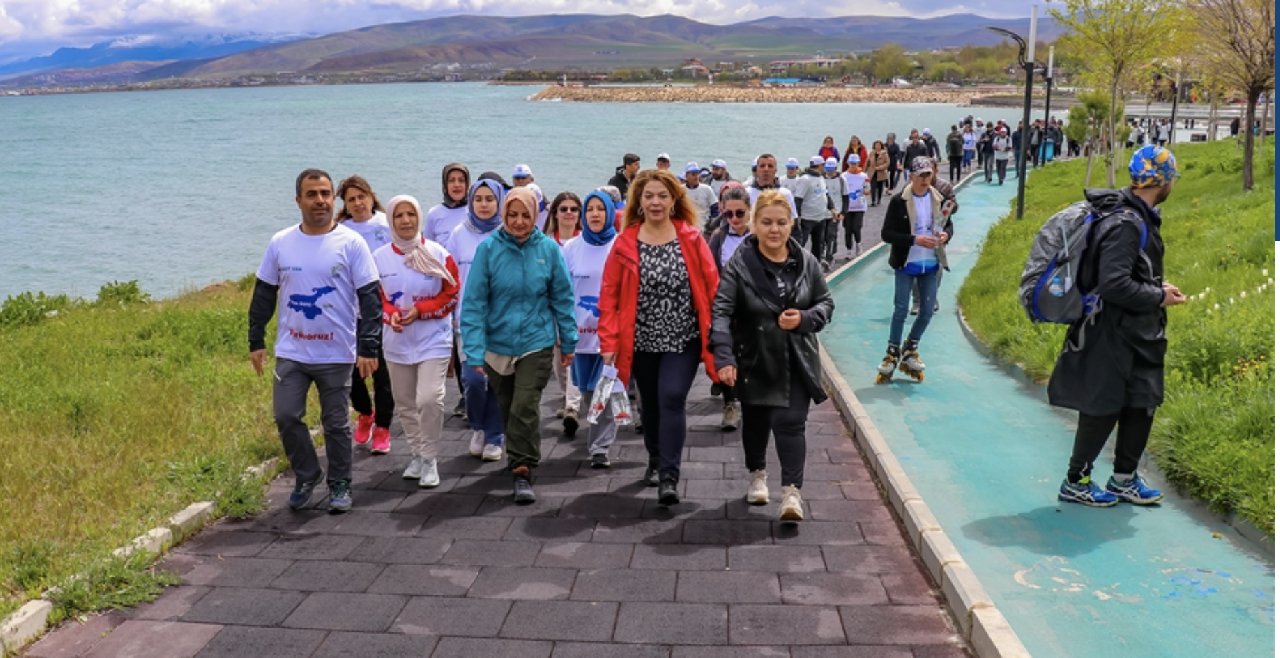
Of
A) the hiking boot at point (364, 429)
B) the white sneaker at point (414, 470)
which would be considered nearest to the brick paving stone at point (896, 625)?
the white sneaker at point (414, 470)

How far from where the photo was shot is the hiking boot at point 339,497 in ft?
20.8

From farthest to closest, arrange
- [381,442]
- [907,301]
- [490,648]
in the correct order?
1. [907,301]
2. [381,442]
3. [490,648]

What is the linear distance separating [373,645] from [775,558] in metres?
1.95

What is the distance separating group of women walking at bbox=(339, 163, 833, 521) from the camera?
587 centimetres

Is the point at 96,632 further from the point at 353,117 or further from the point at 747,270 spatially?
the point at 353,117

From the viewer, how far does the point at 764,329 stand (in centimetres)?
584

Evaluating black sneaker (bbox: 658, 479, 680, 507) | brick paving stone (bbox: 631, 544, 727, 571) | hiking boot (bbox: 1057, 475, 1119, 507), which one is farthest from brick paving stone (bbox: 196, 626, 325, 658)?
hiking boot (bbox: 1057, 475, 1119, 507)

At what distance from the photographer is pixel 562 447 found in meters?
7.76

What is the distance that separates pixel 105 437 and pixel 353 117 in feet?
392

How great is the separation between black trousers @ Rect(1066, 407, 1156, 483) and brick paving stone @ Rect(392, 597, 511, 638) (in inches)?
124

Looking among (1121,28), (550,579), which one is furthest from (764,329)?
(1121,28)

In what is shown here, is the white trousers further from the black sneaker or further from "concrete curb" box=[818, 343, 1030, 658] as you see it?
"concrete curb" box=[818, 343, 1030, 658]

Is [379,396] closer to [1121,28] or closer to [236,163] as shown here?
[1121,28]

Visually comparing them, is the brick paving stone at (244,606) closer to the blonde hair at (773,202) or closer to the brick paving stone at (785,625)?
the brick paving stone at (785,625)
